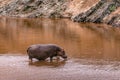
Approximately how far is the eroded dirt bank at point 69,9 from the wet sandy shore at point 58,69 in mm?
27064

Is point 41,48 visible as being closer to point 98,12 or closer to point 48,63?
point 48,63

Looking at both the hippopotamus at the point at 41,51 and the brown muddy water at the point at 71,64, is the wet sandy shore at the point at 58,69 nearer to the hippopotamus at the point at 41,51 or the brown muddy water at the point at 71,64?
the brown muddy water at the point at 71,64

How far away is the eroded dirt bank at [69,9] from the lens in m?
57.6

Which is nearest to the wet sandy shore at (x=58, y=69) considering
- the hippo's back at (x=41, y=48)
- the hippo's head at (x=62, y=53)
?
the hippo's head at (x=62, y=53)

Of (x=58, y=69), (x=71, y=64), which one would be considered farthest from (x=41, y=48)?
(x=58, y=69)

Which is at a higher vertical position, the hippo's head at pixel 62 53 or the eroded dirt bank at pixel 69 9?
the hippo's head at pixel 62 53

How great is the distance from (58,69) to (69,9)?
167ft

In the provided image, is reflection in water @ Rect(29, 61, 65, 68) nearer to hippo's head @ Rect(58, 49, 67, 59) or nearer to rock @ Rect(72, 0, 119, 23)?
hippo's head @ Rect(58, 49, 67, 59)

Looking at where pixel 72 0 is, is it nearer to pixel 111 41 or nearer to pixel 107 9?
pixel 107 9

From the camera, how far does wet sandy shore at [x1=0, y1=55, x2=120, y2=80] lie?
65.5ft

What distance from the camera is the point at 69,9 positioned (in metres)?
72.6

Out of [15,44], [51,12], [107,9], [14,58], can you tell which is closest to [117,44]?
[15,44]

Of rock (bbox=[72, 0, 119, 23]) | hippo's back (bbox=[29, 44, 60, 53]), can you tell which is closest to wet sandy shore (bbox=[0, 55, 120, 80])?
hippo's back (bbox=[29, 44, 60, 53])

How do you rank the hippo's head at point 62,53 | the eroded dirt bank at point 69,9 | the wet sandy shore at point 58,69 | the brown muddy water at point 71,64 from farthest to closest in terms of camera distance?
1. the eroded dirt bank at point 69,9
2. the hippo's head at point 62,53
3. the brown muddy water at point 71,64
4. the wet sandy shore at point 58,69
